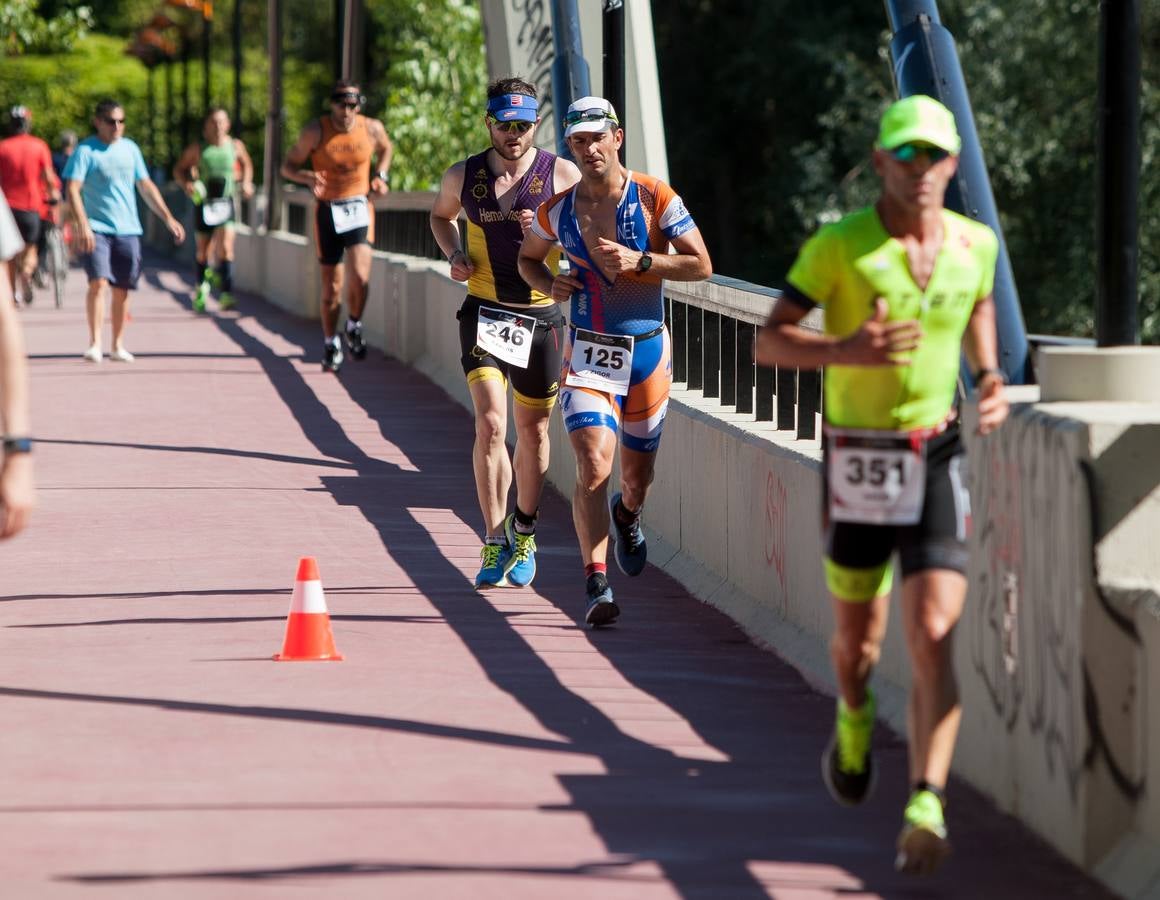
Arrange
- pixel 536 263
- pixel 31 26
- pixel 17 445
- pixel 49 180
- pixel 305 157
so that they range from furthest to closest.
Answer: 1. pixel 31 26
2. pixel 49 180
3. pixel 305 157
4. pixel 536 263
5. pixel 17 445


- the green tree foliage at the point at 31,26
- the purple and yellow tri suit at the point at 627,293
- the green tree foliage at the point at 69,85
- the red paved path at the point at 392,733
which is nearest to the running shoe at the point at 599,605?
the red paved path at the point at 392,733

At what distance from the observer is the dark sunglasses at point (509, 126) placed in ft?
34.2

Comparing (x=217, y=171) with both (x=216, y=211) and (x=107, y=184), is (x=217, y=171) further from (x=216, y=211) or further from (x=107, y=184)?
(x=107, y=184)

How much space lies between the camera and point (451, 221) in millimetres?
10891

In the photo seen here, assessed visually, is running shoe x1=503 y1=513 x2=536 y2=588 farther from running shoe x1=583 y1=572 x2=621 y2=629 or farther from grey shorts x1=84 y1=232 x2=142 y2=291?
grey shorts x1=84 y1=232 x2=142 y2=291

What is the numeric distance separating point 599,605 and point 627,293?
1.23 meters

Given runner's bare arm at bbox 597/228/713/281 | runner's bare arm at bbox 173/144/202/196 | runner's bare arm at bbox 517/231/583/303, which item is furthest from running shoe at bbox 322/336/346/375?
runner's bare arm at bbox 597/228/713/281

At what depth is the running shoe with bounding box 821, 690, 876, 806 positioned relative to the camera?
6312 millimetres

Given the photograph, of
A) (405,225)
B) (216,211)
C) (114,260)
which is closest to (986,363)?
(114,260)

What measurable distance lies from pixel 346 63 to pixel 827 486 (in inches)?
905

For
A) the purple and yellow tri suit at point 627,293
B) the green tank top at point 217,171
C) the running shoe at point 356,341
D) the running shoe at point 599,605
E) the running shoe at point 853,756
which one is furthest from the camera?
the green tank top at point 217,171

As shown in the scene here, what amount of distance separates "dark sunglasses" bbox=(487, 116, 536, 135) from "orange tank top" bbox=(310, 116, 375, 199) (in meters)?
9.82

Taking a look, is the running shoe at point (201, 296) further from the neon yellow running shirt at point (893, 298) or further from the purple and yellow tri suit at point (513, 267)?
the neon yellow running shirt at point (893, 298)

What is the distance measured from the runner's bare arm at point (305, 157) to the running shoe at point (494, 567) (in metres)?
9.82
